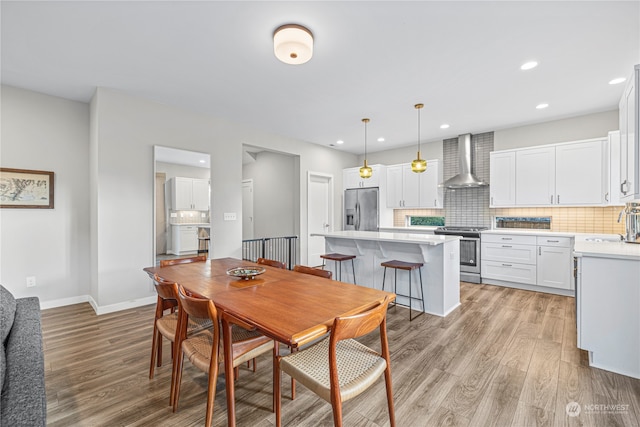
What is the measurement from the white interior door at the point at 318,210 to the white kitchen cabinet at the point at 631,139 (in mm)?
4625

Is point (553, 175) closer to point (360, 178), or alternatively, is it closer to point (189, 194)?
point (360, 178)

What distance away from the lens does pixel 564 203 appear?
4344mm

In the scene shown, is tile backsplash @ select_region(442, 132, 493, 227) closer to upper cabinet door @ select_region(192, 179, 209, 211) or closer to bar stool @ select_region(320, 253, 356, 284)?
bar stool @ select_region(320, 253, 356, 284)

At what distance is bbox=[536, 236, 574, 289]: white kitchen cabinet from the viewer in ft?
13.4

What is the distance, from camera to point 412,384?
2.08 metres

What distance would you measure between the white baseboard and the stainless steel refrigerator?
13.5 feet

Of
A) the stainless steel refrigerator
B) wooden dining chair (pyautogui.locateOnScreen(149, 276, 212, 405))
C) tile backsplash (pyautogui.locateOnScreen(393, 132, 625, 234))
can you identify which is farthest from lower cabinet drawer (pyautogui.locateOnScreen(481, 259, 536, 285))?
wooden dining chair (pyautogui.locateOnScreen(149, 276, 212, 405))

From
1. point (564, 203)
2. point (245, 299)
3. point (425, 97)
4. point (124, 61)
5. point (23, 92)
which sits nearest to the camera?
point (245, 299)

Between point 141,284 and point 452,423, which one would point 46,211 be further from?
point 452,423

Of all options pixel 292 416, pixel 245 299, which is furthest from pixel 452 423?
pixel 245 299

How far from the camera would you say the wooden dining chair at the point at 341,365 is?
1264mm

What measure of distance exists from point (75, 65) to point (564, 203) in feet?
21.1

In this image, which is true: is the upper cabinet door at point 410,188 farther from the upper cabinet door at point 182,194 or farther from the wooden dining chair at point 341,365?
the wooden dining chair at point 341,365

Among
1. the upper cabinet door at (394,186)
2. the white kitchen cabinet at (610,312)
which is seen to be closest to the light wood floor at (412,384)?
the white kitchen cabinet at (610,312)
